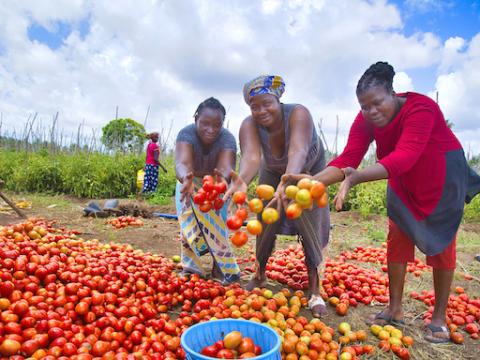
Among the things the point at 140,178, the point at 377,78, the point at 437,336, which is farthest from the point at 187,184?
the point at 140,178

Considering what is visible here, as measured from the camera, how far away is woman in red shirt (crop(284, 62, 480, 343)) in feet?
7.67

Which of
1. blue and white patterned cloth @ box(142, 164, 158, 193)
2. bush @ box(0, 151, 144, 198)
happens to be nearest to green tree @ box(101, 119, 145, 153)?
bush @ box(0, 151, 144, 198)

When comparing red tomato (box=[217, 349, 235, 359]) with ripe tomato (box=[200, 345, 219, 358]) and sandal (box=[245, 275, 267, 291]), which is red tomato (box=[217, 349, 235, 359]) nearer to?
Answer: ripe tomato (box=[200, 345, 219, 358])

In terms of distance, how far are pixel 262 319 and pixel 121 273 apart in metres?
1.18

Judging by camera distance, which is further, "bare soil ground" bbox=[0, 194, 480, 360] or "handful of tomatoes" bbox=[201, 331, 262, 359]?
"bare soil ground" bbox=[0, 194, 480, 360]

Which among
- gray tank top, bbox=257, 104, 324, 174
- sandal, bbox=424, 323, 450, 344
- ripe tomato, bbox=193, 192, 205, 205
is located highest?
gray tank top, bbox=257, 104, 324, 174

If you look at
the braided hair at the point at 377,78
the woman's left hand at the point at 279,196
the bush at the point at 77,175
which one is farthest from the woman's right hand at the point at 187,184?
the bush at the point at 77,175

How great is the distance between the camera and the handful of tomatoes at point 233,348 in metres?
1.93

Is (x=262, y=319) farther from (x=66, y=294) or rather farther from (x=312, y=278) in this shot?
(x=66, y=294)

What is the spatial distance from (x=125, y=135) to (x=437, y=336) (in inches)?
595

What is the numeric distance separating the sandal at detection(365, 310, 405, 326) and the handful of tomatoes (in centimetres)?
131

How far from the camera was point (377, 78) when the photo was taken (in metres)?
2.42

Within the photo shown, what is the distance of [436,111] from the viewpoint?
2488 mm

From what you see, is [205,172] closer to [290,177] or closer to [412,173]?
[290,177]
